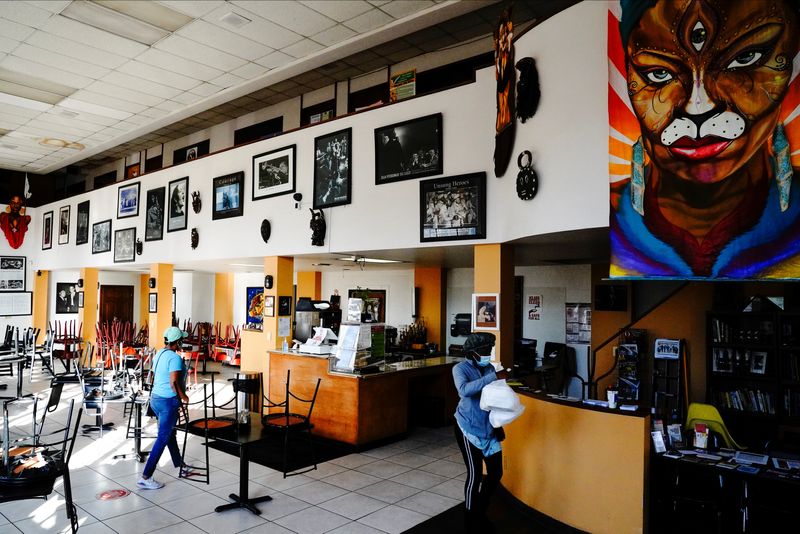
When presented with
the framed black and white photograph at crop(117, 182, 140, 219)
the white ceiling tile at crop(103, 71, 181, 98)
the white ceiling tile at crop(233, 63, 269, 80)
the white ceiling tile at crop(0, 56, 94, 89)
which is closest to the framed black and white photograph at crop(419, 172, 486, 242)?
the white ceiling tile at crop(233, 63, 269, 80)

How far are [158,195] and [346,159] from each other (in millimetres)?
6299

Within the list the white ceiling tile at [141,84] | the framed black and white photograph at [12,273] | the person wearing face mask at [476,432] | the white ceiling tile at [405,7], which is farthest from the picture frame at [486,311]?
the framed black and white photograph at [12,273]

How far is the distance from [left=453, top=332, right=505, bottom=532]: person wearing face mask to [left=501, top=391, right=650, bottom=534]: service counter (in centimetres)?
63

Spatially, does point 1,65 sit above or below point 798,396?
above

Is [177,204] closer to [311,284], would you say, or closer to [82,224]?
[311,284]

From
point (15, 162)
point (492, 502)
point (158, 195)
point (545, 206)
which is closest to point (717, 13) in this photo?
point (545, 206)

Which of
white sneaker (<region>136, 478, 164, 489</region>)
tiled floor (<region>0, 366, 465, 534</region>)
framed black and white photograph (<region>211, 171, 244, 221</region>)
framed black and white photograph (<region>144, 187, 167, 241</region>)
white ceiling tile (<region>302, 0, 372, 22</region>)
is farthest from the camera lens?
framed black and white photograph (<region>144, 187, 167, 241</region>)

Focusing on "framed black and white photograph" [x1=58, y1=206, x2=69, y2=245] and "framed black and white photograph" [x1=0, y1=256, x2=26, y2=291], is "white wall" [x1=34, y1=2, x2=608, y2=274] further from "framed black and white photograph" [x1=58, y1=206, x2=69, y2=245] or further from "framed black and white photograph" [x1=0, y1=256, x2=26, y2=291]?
"framed black and white photograph" [x1=0, y1=256, x2=26, y2=291]

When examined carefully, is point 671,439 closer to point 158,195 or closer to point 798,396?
point 798,396

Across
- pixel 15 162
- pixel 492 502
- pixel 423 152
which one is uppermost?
pixel 15 162

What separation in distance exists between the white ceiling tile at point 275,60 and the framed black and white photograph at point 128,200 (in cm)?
601

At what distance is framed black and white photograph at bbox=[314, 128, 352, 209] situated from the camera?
8094 millimetres

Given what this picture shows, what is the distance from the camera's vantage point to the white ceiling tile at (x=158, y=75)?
887 centimetres

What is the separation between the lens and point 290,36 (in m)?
7.91
